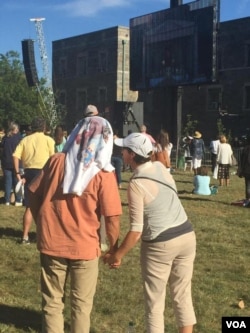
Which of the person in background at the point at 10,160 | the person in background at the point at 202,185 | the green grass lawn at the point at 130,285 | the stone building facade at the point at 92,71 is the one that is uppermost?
the stone building facade at the point at 92,71

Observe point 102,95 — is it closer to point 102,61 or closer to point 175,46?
point 102,61

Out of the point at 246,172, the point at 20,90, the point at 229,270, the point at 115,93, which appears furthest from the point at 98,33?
the point at 229,270

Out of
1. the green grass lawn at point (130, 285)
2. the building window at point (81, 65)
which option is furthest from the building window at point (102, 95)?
the green grass lawn at point (130, 285)

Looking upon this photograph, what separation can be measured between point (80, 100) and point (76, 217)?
55843 millimetres

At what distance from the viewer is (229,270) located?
720 centimetres

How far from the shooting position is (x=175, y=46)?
35.7 m

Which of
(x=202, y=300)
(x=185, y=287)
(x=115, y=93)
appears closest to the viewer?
(x=185, y=287)

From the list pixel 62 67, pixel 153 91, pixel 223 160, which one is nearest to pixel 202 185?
pixel 223 160

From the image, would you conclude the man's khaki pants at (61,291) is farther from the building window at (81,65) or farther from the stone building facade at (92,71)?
the building window at (81,65)

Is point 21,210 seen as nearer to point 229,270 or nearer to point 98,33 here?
point 229,270

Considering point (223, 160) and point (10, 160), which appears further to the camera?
point (223, 160)

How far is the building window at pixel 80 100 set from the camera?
192 feet

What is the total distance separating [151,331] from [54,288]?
804 mm

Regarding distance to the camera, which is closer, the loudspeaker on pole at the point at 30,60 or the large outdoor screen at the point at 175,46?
the large outdoor screen at the point at 175,46
